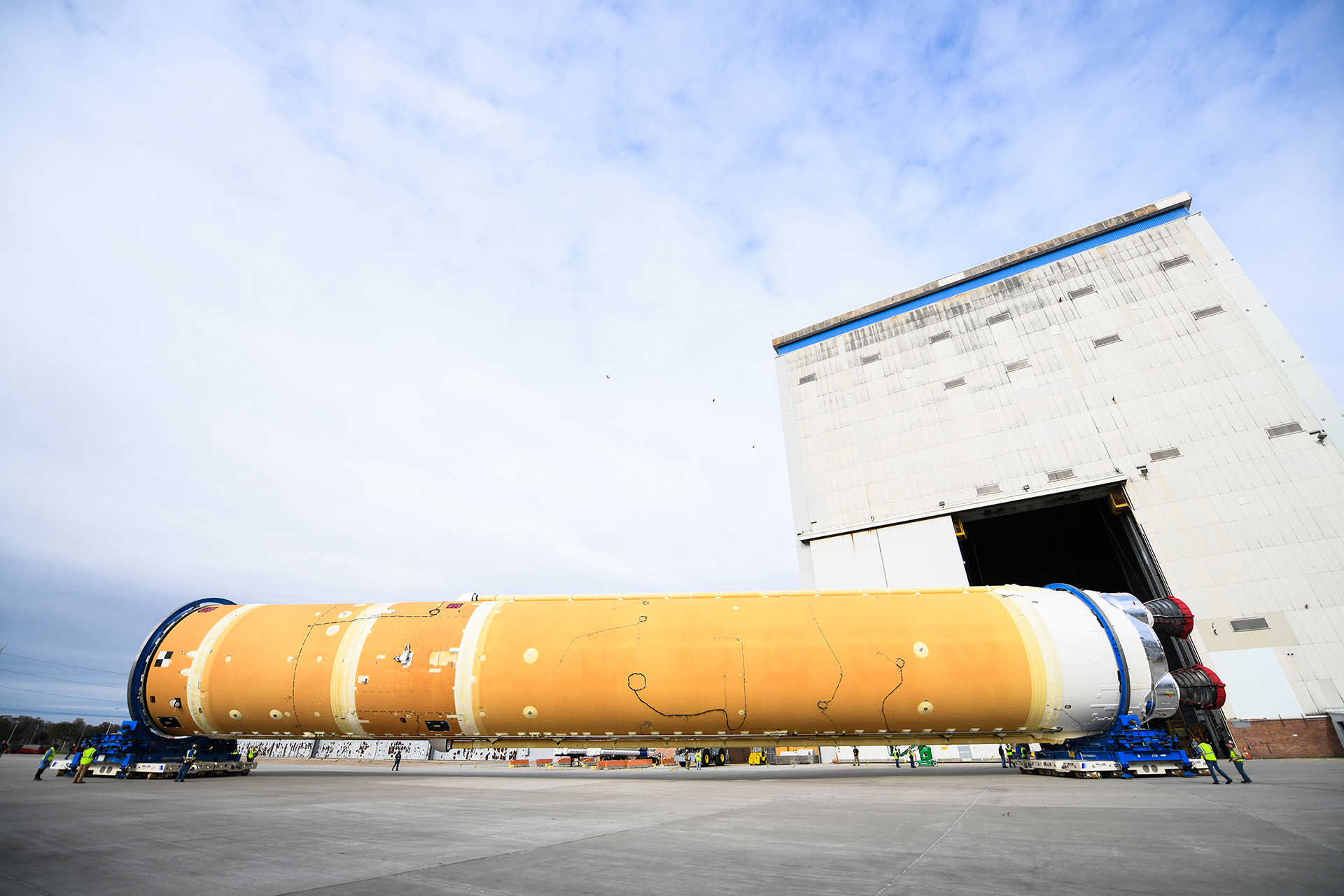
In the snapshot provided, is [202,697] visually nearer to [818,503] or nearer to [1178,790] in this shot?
[1178,790]

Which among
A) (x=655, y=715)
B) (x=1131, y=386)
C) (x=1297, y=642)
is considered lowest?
(x=655, y=715)

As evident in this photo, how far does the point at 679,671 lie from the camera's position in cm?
1183

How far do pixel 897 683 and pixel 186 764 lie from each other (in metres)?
17.5

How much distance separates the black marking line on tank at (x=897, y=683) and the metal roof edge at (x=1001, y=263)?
83.0 feet

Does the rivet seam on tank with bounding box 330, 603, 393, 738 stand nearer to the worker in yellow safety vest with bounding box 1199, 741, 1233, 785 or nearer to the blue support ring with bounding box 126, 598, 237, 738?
the blue support ring with bounding box 126, 598, 237, 738

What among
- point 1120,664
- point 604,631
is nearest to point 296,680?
point 604,631

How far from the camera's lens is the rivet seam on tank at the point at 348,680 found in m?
12.4

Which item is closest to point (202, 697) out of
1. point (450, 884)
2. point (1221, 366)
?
point (450, 884)

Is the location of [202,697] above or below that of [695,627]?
below

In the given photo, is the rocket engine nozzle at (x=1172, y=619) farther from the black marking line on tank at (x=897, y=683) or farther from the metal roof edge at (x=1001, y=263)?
the metal roof edge at (x=1001, y=263)

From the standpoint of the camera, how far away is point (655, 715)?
11797mm

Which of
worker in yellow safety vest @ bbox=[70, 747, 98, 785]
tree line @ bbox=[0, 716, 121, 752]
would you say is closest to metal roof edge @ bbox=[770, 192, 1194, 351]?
worker in yellow safety vest @ bbox=[70, 747, 98, 785]

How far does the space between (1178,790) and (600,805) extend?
1048cm

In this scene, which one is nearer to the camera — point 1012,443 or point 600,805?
point 600,805
